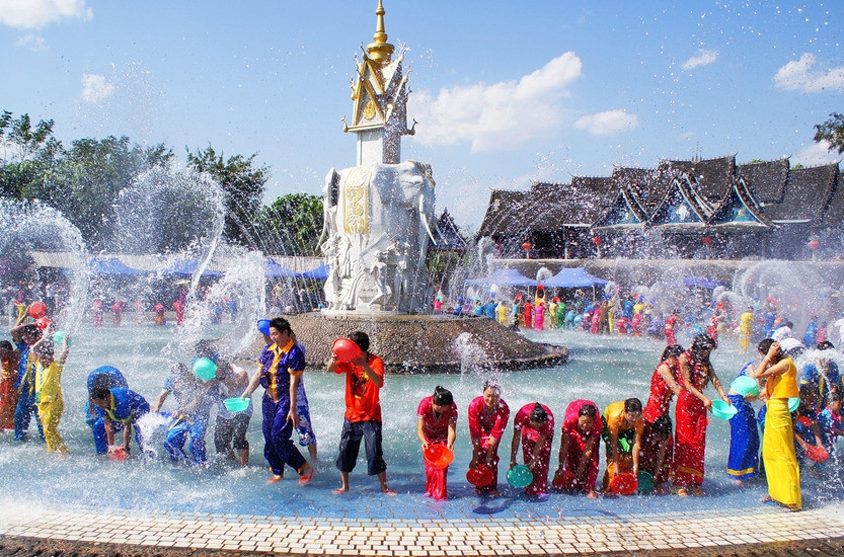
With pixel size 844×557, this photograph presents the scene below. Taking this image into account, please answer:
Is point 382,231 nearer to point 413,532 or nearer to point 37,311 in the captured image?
point 37,311

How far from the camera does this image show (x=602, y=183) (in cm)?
4391

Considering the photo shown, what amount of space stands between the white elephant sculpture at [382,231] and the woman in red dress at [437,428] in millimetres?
7204

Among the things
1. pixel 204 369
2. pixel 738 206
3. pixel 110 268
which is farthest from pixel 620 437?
pixel 738 206

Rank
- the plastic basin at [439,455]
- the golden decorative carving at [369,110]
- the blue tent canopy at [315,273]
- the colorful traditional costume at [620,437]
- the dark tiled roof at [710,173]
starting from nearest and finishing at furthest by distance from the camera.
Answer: the plastic basin at [439,455], the colorful traditional costume at [620,437], the golden decorative carving at [369,110], the blue tent canopy at [315,273], the dark tiled roof at [710,173]

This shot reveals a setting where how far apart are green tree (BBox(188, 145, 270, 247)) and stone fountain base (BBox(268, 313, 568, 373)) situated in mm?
27662

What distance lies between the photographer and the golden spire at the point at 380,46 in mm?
14148

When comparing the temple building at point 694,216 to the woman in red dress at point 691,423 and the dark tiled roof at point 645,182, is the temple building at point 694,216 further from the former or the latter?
the woman in red dress at point 691,423

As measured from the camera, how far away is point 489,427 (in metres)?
5.61

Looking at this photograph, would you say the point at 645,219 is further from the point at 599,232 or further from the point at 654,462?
the point at 654,462

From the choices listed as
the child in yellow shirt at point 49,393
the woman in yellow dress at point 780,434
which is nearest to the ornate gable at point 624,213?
the woman in yellow dress at point 780,434

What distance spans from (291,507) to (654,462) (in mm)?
3077

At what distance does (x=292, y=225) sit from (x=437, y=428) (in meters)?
38.7

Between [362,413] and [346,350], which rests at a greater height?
[346,350]

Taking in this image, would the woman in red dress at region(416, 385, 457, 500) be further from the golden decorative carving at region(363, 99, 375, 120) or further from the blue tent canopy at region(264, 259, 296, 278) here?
the blue tent canopy at region(264, 259, 296, 278)
